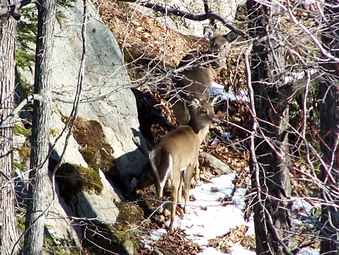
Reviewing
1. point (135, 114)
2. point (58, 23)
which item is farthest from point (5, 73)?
point (135, 114)

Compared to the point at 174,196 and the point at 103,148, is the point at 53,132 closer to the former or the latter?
the point at 103,148

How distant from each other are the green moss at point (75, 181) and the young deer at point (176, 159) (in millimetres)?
1044

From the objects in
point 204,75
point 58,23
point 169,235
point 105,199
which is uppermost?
point 58,23

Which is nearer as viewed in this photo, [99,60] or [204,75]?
[99,60]

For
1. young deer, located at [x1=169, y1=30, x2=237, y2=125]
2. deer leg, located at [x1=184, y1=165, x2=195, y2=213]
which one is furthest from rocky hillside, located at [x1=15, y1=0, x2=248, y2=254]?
deer leg, located at [x1=184, y1=165, x2=195, y2=213]

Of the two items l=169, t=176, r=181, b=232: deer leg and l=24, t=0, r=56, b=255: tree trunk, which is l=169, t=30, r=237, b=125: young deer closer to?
l=169, t=176, r=181, b=232: deer leg

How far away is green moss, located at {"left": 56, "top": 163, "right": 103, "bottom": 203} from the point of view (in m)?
10.7

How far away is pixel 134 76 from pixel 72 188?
13.7ft

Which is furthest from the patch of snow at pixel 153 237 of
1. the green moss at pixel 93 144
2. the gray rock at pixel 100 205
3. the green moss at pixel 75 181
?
the green moss at pixel 93 144

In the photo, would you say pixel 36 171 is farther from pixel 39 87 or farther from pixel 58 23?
pixel 58 23

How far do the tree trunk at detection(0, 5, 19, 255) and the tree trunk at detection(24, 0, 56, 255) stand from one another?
0.24 meters

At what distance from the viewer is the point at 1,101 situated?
745cm

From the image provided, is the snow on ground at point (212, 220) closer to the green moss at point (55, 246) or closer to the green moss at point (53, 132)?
the green moss at point (55, 246)

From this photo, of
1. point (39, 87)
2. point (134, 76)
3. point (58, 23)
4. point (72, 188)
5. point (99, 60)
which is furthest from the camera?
point (134, 76)
